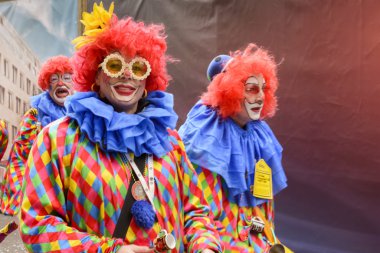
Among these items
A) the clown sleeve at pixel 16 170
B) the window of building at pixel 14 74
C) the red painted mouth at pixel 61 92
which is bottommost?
the clown sleeve at pixel 16 170

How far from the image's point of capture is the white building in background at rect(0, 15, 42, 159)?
5641 millimetres

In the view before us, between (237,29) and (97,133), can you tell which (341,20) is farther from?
(97,133)

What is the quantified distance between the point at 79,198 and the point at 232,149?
3.70 ft

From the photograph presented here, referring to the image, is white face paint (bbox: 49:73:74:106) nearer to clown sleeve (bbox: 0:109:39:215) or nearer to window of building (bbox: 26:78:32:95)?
clown sleeve (bbox: 0:109:39:215)

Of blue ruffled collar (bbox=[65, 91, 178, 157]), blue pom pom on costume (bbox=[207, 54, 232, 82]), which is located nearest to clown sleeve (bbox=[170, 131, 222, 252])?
blue ruffled collar (bbox=[65, 91, 178, 157])

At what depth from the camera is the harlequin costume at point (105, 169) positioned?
57.4 inches

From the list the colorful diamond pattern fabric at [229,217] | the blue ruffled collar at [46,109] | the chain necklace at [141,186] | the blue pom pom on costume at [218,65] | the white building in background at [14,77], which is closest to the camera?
the chain necklace at [141,186]

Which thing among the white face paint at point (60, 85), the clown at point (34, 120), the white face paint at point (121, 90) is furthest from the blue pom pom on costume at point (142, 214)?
the white face paint at point (60, 85)

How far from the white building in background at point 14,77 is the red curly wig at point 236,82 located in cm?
365

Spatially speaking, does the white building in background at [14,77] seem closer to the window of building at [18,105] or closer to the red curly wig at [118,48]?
the window of building at [18,105]

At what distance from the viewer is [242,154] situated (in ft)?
8.07

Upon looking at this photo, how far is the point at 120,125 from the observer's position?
160cm

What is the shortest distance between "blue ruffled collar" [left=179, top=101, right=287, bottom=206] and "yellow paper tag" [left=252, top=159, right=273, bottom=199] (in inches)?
1.3

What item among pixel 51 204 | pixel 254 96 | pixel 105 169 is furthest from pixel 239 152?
pixel 51 204
